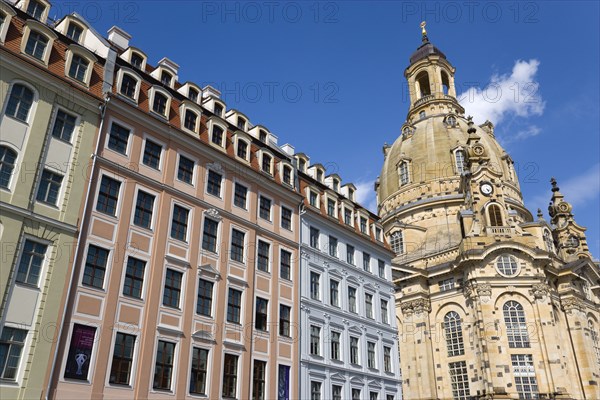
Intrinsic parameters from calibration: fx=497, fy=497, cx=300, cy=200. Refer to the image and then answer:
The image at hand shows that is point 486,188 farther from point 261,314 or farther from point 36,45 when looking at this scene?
point 36,45

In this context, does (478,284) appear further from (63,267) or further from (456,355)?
(63,267)

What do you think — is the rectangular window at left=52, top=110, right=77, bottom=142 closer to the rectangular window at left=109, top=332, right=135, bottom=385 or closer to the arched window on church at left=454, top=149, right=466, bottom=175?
the rectangular window at left=109, top=332, right=135, bottom=385

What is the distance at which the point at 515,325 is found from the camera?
5300cm

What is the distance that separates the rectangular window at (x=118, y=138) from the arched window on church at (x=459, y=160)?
57560mm

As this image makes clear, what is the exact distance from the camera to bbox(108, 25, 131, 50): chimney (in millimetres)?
34375

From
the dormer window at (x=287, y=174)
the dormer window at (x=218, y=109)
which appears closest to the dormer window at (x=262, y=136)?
the dormer window at (x=218, y=109)

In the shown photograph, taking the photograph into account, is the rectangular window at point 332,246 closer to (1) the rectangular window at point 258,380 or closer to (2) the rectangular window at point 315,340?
(2) the rectangular window at point 315,340

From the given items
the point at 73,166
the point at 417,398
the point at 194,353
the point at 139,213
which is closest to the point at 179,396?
the point at 194,353

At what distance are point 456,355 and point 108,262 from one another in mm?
45044

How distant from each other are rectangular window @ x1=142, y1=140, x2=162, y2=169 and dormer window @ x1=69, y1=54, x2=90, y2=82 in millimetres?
4468

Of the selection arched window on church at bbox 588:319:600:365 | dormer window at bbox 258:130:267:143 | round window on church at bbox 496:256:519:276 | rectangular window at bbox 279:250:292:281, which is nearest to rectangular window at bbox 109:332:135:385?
rectangular window at bbox 279:250:292:281

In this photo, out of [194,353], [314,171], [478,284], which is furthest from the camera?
[478,284]

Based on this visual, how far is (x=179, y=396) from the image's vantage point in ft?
75.1

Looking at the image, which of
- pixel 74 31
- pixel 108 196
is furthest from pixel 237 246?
pixel 74 31
